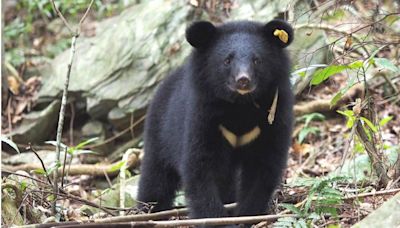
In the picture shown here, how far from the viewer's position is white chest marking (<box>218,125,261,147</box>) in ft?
15.6

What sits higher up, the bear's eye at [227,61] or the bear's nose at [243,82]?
the bear's eye at [227,61]

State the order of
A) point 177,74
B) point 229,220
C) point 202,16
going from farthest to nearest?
point 202,16, point 177,74, point 229,220

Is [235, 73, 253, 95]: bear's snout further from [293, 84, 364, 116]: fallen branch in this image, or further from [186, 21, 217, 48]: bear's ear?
[293, 84, 364, 116]: fallen branch

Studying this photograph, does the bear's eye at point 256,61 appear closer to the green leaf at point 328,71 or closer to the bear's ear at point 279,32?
the bear's ear at point 279,32

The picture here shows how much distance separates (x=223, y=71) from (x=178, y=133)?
791 mm

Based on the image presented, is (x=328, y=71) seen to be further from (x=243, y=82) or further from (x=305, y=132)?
(x=305, y=132)

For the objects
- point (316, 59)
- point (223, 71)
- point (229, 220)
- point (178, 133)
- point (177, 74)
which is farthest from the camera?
point (316, 59)

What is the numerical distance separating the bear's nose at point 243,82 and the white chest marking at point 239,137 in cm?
40

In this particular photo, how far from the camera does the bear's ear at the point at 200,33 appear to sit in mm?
4734

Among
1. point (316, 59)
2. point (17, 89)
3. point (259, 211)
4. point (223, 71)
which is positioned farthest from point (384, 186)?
point (17, 89)

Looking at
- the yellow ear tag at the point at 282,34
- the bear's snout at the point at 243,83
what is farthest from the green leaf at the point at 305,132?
the bear's snout at the point at 243,83

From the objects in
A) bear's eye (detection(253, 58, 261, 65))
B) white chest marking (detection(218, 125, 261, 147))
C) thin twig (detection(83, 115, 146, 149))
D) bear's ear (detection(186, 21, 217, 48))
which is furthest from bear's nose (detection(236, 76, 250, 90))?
thin twig (detection(83, 115, 146, 149))

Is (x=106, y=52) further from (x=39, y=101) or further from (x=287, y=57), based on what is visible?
(x=287, y=57)

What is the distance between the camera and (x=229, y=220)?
380cm
